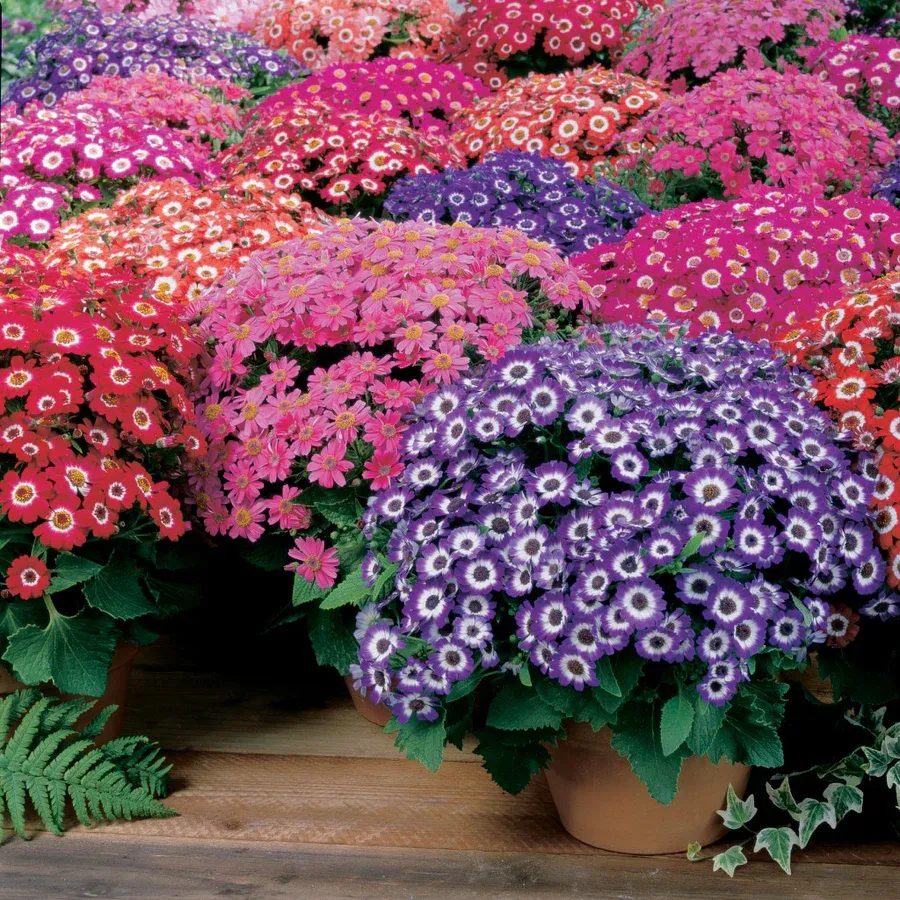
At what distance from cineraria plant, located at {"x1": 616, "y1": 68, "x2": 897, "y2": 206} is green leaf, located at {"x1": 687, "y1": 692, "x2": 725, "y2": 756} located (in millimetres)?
2176

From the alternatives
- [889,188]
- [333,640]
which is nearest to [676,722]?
[333,640]

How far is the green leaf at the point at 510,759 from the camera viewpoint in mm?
1911

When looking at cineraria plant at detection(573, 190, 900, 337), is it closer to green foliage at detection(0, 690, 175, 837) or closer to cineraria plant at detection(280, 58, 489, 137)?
green foliage at detection(0, 690, 175, 837)

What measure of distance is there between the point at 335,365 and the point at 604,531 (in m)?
0.77

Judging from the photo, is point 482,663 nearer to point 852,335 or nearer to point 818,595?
point 818,595

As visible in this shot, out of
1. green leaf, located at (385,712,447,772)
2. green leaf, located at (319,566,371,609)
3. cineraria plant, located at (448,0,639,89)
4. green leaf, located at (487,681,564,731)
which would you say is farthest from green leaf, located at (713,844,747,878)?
cineraria plant, located at (448,0,639,89)

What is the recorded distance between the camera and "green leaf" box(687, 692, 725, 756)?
174 centimetres

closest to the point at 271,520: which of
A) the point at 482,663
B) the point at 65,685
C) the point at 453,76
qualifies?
the point at 65,685

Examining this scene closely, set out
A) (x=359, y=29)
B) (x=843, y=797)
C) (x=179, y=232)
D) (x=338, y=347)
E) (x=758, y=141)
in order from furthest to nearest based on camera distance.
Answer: (x=359, y=29)
(x=758, y=141)
(x=179, y=232)
(x=338, y=347)
(x=843, y=797)

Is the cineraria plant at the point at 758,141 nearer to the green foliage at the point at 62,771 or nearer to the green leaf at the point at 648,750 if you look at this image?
the green leaf at the point at 648,750

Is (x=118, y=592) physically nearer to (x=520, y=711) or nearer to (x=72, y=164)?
(x=520, y=711)

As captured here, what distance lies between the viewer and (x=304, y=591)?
2176mm

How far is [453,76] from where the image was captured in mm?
4797

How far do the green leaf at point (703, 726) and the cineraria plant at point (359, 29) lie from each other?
4217 millimetres
